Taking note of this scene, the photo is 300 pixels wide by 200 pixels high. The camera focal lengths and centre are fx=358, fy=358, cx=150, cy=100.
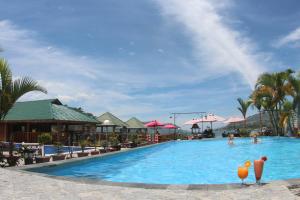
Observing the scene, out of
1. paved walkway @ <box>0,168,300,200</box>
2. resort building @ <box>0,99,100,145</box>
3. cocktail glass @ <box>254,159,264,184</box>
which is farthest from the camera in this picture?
resort building @ <box>0,99,100,145</box>

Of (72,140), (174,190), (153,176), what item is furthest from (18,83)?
(72,140)

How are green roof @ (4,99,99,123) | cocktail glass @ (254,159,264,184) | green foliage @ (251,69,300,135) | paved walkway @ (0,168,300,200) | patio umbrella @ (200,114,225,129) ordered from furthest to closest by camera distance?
1. patio umbrella @ (200,114,225,129)
2. green foliage @ (251,69,300,135)
3. green roof @ (4,99,99,123)
4. cocktail glass @ (254,159,264,184)
5. paved walkway @ (0,168,300,200)

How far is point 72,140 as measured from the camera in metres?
25.6

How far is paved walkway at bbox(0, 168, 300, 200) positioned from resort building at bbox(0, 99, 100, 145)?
53.3 feet

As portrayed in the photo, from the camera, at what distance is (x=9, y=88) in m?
11.7

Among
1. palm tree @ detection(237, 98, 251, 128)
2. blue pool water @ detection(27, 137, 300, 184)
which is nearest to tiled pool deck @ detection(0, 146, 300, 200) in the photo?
blue pool water @ detection(27, 137, 300, 184)

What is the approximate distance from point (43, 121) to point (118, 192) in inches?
788

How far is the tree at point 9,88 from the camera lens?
11.4 meters

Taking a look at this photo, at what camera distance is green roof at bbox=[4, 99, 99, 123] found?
25719mm

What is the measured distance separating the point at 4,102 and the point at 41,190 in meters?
5.51

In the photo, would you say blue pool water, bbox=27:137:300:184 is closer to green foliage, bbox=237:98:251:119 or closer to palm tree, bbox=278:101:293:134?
palm tree, bbox=278:101:293:134

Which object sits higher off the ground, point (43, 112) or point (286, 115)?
point (43, 112)

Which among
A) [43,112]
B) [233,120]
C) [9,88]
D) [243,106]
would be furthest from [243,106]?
[9,88]

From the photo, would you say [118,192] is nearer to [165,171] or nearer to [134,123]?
[165,171]
